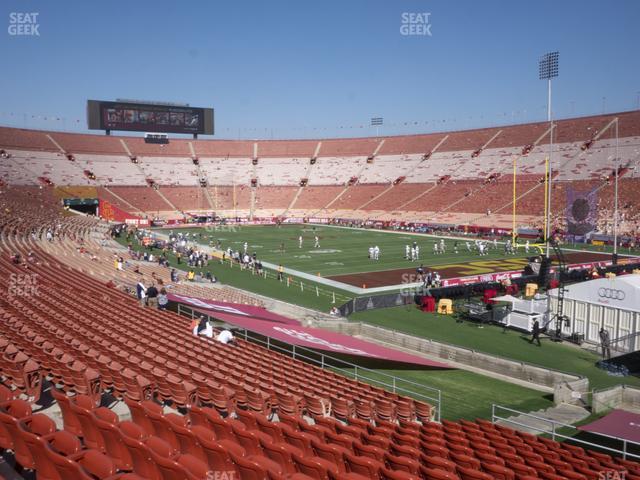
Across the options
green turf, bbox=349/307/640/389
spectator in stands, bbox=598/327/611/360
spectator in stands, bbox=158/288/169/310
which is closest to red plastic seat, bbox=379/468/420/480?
green turf, bbox=349/307/640/389

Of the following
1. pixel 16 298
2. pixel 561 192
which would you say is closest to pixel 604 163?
pixel 561 192

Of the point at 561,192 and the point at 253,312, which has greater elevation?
the point at 561,192

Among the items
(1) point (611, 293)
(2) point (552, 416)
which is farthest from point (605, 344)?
(2) point (552, 416)

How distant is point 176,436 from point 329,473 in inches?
66.4

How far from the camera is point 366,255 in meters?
41.5

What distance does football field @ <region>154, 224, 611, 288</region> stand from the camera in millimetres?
33656

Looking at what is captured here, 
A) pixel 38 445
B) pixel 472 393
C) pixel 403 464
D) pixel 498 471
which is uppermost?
pixel 38 445

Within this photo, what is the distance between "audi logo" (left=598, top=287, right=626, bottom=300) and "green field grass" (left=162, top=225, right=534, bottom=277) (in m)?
17.1

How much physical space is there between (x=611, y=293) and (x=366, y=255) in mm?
24020

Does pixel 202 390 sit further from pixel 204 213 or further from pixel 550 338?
pixel 204 213

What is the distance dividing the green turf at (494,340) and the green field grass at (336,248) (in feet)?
34.8

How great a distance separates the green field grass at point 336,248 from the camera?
121 feet

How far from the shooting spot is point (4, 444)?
5180 mm

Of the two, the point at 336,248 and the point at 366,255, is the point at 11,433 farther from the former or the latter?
the point at 336,248
